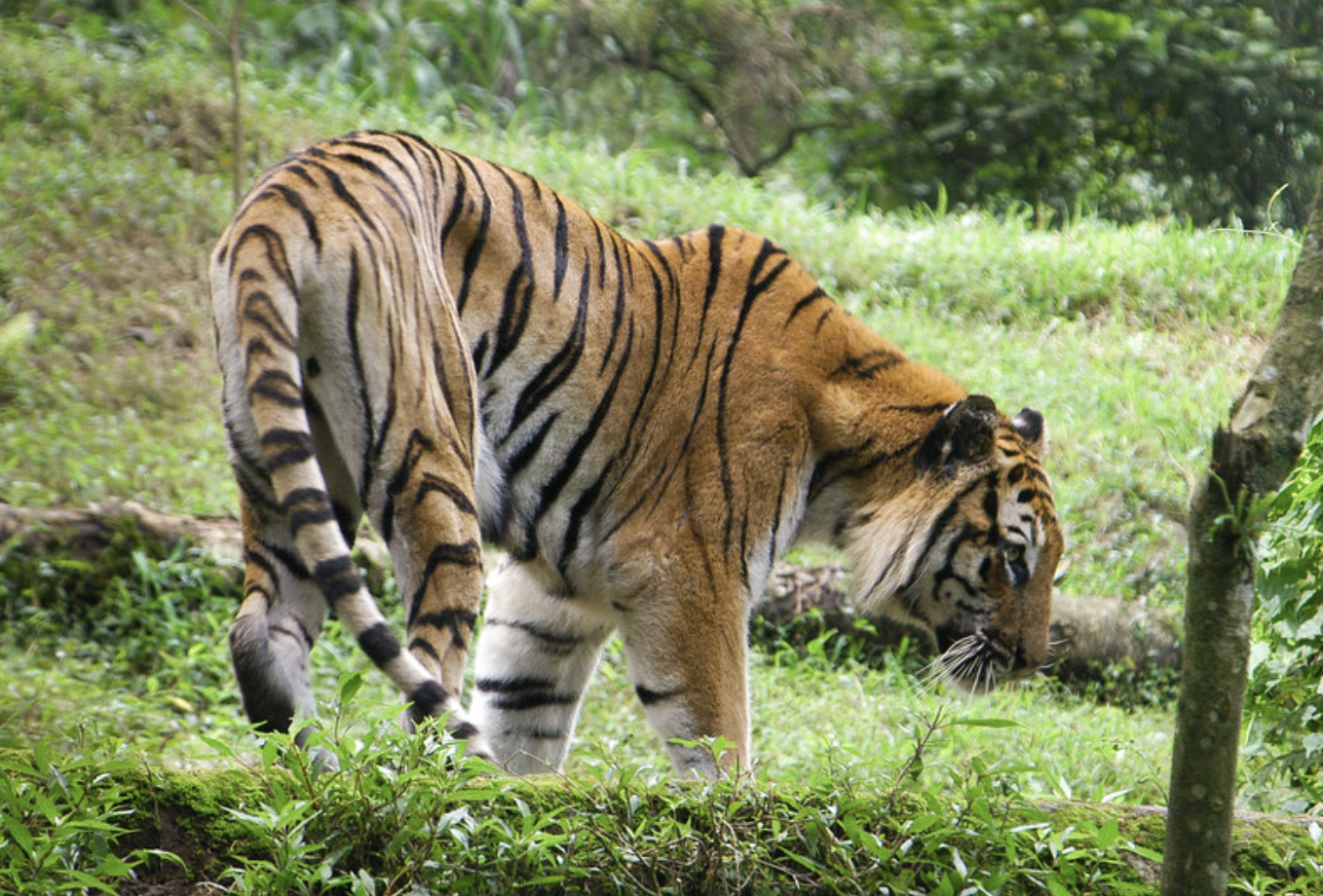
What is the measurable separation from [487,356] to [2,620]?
2.94m

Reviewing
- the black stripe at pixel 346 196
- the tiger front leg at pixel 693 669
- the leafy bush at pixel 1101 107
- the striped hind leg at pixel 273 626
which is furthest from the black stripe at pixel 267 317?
the leafy bush at pixel 1101 107

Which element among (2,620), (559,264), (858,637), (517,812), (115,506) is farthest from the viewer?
(858,637)

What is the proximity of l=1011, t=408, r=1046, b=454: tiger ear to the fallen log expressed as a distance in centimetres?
156

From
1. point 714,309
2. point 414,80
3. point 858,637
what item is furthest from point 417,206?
point 414,80

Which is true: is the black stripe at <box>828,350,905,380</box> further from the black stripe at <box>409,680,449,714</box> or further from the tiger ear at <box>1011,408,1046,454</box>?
the black stripe at <box>409,680,449,714</box>

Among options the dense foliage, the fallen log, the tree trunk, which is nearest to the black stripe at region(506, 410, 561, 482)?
the tree trunk

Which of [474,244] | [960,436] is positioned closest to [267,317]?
[474,244]

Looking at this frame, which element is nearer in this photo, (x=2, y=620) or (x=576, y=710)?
(x=576, y=710)

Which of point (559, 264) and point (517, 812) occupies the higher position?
point (559, 264)

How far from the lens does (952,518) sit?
4.19 metres

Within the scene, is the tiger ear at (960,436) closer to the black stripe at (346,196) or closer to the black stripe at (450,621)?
the black stripe at (450,621)

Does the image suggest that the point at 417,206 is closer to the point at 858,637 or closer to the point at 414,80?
the point at 858,637

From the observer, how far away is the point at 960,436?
4.17 m

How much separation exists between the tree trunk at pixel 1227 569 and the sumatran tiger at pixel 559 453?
115 centimetres
